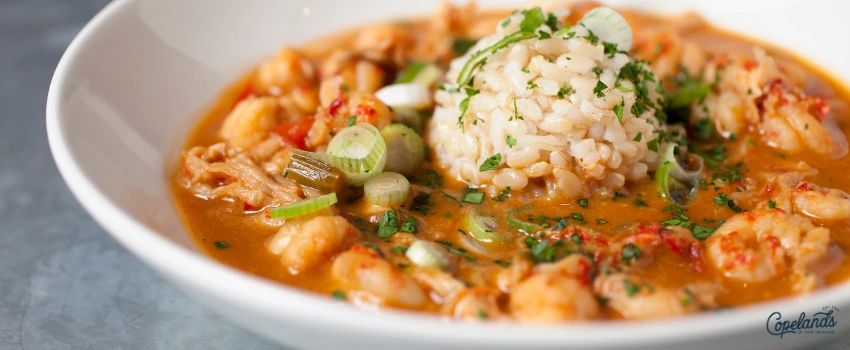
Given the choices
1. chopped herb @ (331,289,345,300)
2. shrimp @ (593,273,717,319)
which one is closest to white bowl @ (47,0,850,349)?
shrimp @ (593,273,717,319)

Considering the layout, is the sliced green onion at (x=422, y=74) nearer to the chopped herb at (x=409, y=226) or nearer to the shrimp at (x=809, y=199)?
the chopped herb at (x=409, y=226)

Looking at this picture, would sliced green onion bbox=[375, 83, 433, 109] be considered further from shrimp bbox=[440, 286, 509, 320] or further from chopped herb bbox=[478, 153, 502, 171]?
shrimp bbox=[440, 286, 509, 320]

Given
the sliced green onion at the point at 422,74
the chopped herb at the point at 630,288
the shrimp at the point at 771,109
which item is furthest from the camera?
the sliced green onion at the point at 422,74

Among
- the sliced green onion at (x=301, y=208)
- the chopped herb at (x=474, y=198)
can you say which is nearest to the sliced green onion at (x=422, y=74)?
the chopped herb at (x=474, y=198)

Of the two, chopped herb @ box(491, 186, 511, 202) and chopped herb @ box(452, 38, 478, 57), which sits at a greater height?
chopped herb @ box(452, 38, 478, 57)

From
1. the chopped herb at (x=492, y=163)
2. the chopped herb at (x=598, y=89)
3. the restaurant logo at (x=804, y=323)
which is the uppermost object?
the restaurant logo at (x=804, y=323)

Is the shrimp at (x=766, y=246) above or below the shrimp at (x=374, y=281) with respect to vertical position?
above
